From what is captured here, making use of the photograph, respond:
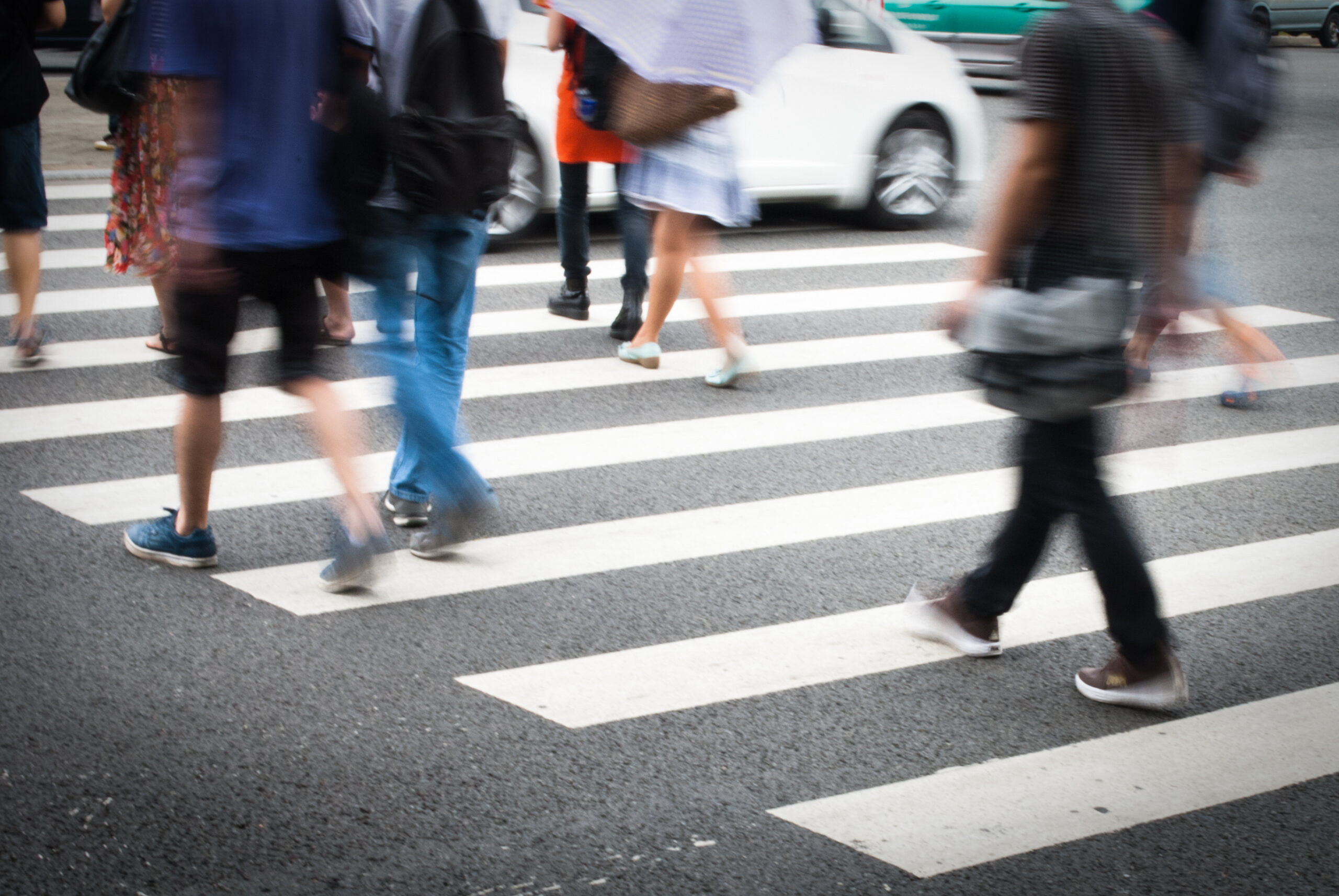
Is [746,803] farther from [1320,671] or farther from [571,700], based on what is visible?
[1320,671]

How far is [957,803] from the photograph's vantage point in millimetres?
3227

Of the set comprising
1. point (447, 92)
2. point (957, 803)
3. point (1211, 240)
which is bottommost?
point (957, 803)

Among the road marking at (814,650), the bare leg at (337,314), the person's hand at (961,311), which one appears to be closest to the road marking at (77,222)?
the bare leg at (337,314)

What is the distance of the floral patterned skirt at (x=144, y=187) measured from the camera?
5.78 metres

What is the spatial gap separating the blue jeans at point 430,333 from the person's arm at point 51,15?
8.82 ft

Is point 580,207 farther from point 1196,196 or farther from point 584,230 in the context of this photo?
point 1196,196

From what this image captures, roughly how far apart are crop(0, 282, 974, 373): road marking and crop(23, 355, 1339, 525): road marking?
884 mm

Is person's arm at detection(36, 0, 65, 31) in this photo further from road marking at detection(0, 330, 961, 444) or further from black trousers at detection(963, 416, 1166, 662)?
black trousers at detection(963, 416, 1166, 662)

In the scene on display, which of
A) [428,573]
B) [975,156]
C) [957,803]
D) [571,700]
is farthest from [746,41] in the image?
[975,156]

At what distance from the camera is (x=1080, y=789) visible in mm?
3320

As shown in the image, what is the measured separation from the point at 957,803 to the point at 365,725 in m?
1.38

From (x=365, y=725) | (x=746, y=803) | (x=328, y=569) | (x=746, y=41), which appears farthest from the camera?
(x=746, y=41)

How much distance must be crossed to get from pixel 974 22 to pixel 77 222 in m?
12.2

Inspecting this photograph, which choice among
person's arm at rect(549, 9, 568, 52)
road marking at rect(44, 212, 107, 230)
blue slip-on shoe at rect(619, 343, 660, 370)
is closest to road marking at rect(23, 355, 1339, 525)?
blue slip-on shoe at rect(619, 343, 660, 370)
